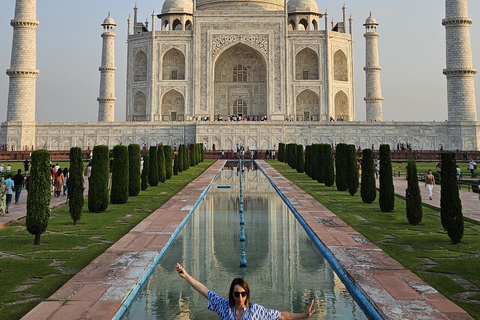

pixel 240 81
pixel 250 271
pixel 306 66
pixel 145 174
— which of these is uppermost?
pixel 306 66

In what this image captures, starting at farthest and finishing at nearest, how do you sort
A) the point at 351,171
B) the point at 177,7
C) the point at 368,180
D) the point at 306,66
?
1. the point at 177,7
2. the point at 306,66
3. the point at 351,171
4. the point at 368,180

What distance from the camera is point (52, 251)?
555 cm

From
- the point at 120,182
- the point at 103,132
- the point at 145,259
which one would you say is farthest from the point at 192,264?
the point at 103,132

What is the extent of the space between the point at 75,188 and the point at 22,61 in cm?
2130

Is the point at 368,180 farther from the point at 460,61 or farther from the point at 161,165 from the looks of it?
the point at 460,61

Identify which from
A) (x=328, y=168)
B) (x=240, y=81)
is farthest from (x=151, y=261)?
(x=240, y=81)

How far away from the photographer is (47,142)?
1078 inches

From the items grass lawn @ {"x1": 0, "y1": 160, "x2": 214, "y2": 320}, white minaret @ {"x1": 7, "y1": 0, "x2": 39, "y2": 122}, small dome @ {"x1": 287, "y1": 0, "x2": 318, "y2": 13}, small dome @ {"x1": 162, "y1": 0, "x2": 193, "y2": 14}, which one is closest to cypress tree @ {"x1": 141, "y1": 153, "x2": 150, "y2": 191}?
grass lawn @ {"x1": 0, "y1": 160, "x2": 214, "y2": 320}

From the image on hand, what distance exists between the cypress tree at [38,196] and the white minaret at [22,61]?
21.8m

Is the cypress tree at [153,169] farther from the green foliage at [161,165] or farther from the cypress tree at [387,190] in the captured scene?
the cypress tree at [387,190]

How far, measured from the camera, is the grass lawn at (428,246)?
415 centimetres

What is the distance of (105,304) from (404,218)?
5614 mm

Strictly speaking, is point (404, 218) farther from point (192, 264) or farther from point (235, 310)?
point (235, 310)

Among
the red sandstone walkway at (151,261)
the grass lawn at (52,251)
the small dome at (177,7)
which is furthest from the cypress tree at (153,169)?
the small dome at (177,7)
